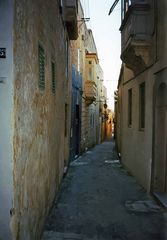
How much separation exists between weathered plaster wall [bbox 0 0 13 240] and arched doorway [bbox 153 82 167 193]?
545 cm

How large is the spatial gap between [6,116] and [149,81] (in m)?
6.38

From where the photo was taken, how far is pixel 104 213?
7383 mm

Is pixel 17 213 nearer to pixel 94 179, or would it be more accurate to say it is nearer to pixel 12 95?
pixel 12 95

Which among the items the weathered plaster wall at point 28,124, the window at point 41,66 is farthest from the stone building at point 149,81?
the weathered plaster wall at point 28,124

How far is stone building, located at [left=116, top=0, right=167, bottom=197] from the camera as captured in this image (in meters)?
8.37

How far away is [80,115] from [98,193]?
395 inches

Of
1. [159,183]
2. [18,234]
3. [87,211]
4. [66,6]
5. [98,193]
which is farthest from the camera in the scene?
[66,6]

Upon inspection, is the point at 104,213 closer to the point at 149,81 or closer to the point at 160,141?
the point at 160,141

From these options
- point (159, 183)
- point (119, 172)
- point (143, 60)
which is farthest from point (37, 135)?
point (119, 172)

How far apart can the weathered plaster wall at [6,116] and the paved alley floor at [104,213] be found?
2.46 metres

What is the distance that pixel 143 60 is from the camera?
9.43 meters

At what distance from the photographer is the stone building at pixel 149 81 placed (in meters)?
8.37

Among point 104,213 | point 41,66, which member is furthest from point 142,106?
point 41,66

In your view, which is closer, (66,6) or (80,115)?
(66,6)
